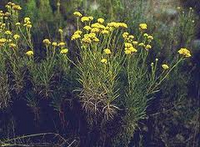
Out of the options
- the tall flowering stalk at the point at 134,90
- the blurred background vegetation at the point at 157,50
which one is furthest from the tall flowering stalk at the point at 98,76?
the blurred background vegetation at the point at 157,50

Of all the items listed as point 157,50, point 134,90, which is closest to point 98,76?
point 134,90

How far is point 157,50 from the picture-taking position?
4273 mm

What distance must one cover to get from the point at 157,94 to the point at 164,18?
1.39m

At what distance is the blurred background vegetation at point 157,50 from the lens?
12.9 feet

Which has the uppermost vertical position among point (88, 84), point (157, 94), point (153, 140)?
point (88, 84)

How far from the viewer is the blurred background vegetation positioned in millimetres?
3922

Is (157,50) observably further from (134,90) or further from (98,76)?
(98,76)

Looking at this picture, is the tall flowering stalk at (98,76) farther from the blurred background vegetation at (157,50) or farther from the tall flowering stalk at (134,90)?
the blurred background vegetation at (157,50)

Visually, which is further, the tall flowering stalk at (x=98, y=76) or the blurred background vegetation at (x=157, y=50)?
the blurred background vegetation at (x=157, y=50)

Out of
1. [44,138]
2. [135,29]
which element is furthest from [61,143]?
[135,29]

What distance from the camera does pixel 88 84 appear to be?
343 cm

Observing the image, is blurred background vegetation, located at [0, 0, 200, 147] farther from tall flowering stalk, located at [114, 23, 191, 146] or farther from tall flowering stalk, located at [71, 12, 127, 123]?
tall flowering stalk, located at [71, 12, 127, 123]

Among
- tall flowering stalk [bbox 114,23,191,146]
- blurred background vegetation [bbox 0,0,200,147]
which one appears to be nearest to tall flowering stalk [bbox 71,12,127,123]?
tall flowering stalk [bbox 114,23,191,146]

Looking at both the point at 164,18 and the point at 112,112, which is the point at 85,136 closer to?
the point at 112,112
